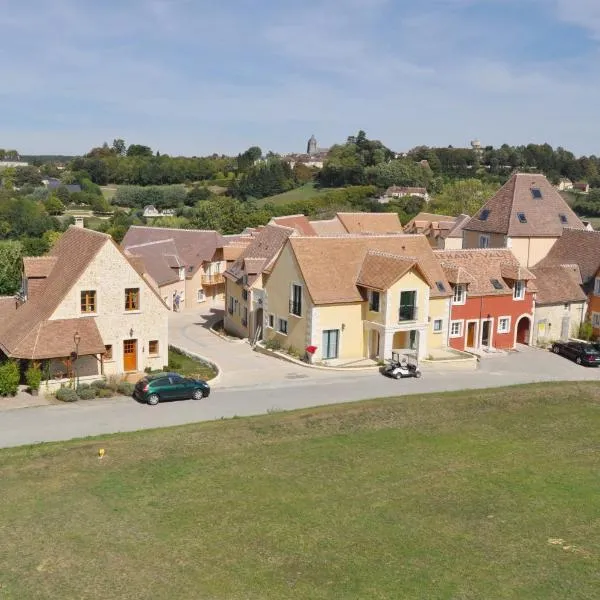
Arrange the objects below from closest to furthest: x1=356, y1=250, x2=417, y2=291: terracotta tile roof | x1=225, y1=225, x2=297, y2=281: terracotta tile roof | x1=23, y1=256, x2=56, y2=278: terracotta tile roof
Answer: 1. x1=23, y1=256, x2=56, y2=278: terracotta tile roof
2. x1=356, y1=250, x2=417, y2=291: terracotta tile roof
3. x1=225, y1=225, x2=297, y2=281: terracotta tile roof

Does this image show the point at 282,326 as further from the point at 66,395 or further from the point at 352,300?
the point at 66,395

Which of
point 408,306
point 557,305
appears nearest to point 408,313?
point 408,306

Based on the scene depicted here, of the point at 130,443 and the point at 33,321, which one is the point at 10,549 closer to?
the point at 130,443

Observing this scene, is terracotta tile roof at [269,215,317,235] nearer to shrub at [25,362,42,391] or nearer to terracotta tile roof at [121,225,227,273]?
terracotta tile roof at [121,225,227,273]

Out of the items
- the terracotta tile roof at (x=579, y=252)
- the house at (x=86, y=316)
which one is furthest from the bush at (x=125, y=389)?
the terracotta tile roof at (x=579, y=252)

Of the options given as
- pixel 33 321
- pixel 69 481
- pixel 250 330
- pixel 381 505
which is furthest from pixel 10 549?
pixel 250 330

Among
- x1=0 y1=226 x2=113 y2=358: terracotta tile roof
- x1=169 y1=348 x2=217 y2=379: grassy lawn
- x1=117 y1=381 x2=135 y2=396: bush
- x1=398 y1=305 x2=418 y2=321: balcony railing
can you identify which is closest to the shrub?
x1=0 y1=226 x2=113 y2=358: terracotta tile roof
